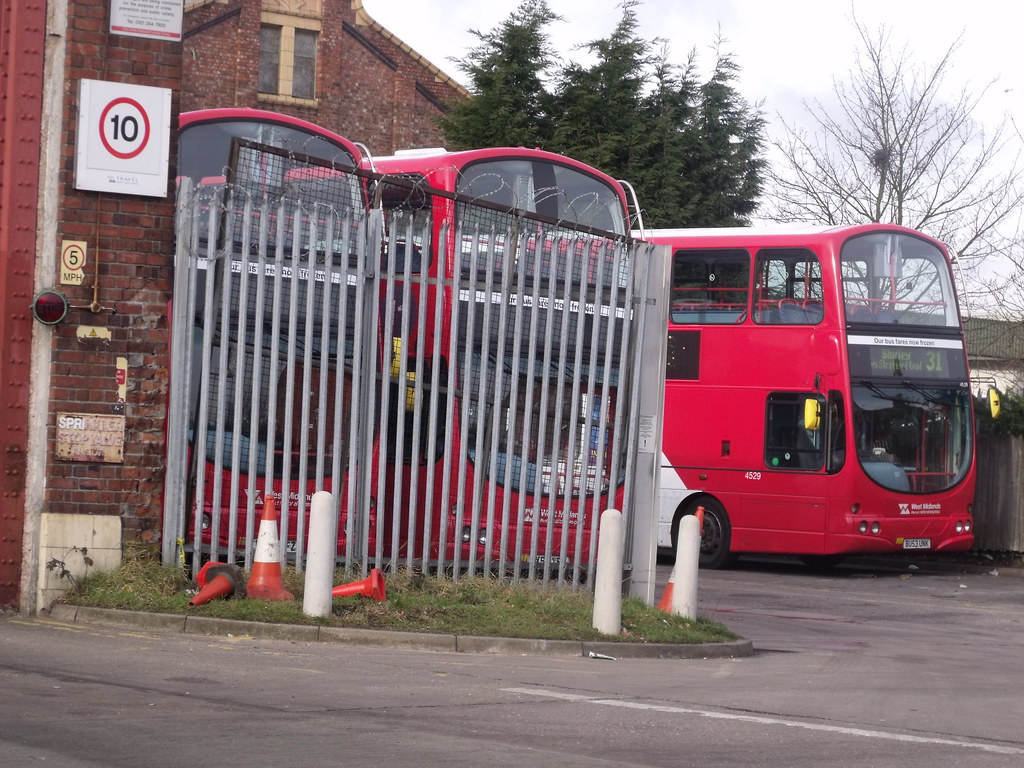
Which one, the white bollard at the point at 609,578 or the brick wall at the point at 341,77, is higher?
the brick wall at the point at 341,77

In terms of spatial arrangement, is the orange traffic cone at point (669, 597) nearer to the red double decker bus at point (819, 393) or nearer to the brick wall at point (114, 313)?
the brick wall at point (114, 313)

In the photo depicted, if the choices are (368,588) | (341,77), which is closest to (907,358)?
(368,588)

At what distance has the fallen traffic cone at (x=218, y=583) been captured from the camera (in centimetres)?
1001

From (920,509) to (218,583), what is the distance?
503 inches

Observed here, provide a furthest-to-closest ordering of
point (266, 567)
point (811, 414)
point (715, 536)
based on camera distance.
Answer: point (715, 536), point (811, 414), point (266, 567)

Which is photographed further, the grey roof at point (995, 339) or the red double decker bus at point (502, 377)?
the grey roof at point (995, 339)

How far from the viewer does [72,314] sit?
34.1ft

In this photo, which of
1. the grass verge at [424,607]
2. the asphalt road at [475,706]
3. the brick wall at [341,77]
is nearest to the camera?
the asphalt road at [475,706]

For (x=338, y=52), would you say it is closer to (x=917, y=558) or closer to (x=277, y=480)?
(x=917, y=558)

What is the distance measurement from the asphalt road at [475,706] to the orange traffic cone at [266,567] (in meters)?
0.58

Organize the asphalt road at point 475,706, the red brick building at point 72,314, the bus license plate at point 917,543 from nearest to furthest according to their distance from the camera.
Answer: the asphalt road at point 475,706, the red brick building at point 72,314, the bus license plate at point 917,543

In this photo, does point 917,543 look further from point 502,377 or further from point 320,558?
point 320,558

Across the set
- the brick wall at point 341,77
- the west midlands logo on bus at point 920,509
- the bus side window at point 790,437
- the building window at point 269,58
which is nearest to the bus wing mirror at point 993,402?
the west midlands logo on bus at point 920,509

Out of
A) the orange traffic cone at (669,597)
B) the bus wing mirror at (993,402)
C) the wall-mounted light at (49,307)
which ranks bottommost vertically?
the orange traffic cone at (669,597)
